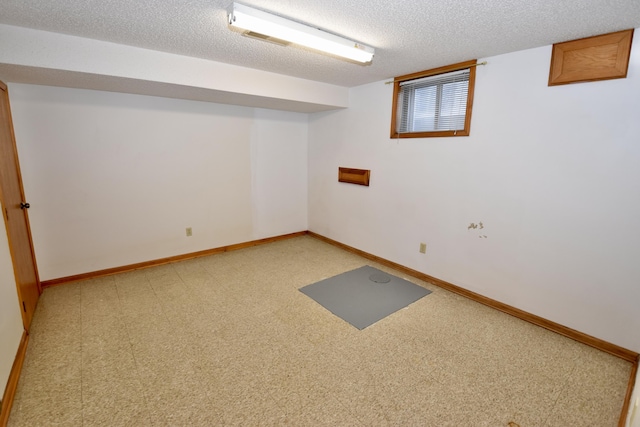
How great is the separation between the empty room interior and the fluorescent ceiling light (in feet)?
0.05

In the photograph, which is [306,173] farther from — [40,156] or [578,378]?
[578,378]

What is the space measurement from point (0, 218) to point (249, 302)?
1.89 meters

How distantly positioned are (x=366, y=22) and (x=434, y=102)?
1474 mm

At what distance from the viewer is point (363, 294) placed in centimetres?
299

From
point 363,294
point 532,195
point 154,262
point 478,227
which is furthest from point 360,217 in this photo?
point 154,262

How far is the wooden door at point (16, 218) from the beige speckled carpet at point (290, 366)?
20 centimetres

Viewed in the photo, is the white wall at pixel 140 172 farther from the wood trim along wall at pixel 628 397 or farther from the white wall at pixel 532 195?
the wood trim along wall at pixel 628 397

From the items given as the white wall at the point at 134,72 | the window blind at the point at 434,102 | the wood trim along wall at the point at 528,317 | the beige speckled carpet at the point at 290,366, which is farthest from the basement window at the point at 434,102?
the beige speckled carpet at the point at 290,366

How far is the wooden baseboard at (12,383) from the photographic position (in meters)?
1.53

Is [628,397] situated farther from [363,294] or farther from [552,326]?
[363,294]

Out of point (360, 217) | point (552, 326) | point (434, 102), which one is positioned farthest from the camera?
point (360, 217)

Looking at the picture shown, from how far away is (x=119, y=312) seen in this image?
2.61m

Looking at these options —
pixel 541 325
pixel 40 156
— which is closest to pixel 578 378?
pixel 541 325

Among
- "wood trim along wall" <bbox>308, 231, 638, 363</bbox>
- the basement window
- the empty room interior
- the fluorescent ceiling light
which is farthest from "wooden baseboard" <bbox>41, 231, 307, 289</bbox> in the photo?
the fluorescent ceiling light
